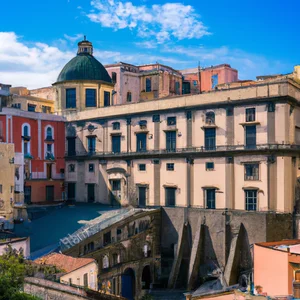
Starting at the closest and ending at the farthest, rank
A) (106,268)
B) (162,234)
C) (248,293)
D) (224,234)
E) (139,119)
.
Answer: (248,293)
(106,268)
(224,234)
(162,234)
(139,119)

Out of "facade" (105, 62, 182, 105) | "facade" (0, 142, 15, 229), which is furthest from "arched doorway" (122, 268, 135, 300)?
"facade" (105, 62, 182, 105)

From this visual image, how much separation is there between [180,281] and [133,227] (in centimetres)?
544

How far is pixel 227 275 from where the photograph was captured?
3503 centimetres

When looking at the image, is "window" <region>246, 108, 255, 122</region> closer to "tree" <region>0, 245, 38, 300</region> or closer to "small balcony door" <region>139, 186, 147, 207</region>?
"small balcony door" <region>139, 186, 147, 207</region>

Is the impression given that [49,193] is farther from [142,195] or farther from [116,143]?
[142,195]

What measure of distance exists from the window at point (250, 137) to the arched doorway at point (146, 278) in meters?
12.4

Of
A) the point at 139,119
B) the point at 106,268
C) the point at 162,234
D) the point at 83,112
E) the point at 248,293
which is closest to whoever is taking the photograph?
the point at 248,293

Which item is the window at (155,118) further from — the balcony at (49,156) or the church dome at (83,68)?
the balcony at (49,156)

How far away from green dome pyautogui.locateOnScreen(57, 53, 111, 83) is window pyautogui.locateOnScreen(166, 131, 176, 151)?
38.6ft

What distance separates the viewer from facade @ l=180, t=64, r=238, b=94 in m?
59.4

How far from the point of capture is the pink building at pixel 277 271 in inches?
743

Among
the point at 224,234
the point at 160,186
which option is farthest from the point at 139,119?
the point at 224,234

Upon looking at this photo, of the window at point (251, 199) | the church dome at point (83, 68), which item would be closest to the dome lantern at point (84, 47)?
the church dome at point (83, 68)

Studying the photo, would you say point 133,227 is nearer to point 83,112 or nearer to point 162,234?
point 162,234
